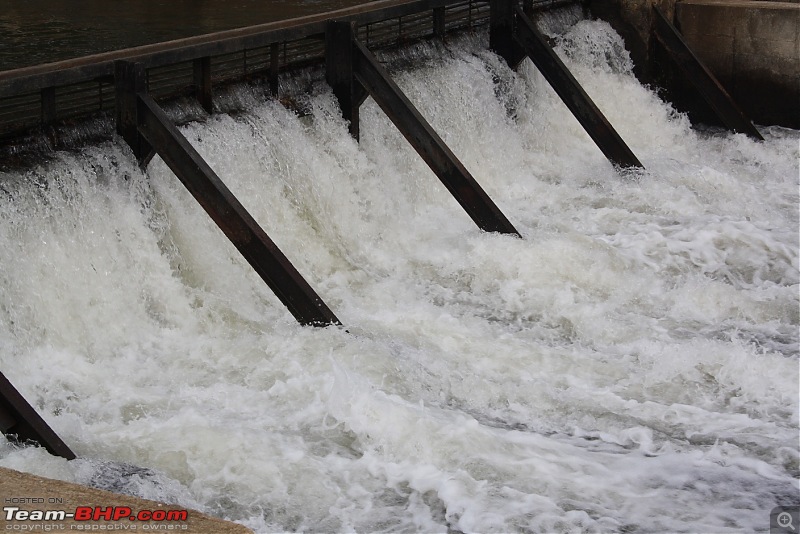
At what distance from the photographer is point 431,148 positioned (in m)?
8.57

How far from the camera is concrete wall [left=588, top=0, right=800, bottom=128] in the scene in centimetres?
1240

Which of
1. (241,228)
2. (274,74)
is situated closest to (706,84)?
(274,74)

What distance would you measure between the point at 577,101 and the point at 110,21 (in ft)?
20.9

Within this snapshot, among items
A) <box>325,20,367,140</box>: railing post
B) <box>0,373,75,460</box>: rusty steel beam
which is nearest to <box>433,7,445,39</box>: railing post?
<box>325,20,367,140</box>: railing post

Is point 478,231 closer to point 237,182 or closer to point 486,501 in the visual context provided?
point 237,182

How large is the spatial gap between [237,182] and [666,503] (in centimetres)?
429

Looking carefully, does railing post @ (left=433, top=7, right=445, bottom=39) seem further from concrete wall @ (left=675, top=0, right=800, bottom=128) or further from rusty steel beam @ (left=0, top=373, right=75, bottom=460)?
rusty steel beam @ (left=0, top=373, right=75, bottom=460)

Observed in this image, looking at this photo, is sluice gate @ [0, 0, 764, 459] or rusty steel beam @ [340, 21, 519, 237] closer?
sluice gate @ [0, 0, 764, 459]

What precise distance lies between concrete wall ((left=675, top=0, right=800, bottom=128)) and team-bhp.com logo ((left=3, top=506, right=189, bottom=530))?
10.8 m

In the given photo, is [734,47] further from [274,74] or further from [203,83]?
[203,83]

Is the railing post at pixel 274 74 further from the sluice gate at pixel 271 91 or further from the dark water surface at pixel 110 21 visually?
the dark water surface at pixel 110 21

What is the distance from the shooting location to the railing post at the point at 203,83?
7.99 m

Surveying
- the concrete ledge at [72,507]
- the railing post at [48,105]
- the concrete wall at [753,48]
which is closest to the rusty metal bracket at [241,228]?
the railing post at [48,105]

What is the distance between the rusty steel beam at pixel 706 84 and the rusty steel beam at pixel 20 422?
9.53 meters
